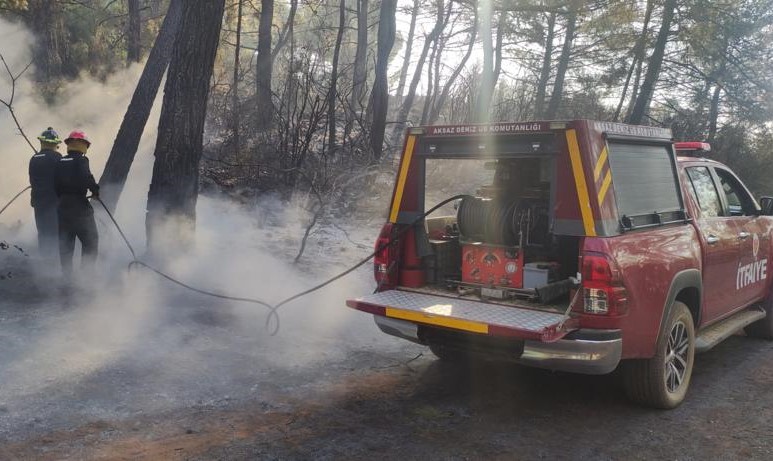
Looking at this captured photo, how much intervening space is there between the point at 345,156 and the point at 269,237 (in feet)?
18.3

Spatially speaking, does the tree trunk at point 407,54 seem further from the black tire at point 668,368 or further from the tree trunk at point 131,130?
the black tire at point 668,368

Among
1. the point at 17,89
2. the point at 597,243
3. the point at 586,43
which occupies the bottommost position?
the point at 597,243

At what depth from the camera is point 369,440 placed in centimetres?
409

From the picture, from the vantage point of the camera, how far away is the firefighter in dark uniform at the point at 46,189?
27.7ft

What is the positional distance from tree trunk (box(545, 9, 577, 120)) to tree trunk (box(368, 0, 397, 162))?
9.98 metres

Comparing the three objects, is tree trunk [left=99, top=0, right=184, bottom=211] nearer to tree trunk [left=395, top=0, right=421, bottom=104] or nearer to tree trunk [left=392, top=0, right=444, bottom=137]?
tree trunk [left=392, top=0, right=444, bottom=137]

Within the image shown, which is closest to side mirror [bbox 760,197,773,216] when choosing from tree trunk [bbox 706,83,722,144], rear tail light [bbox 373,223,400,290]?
rear tail light [bbox 373,223,400,290]

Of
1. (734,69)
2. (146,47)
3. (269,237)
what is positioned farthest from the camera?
(734,69)

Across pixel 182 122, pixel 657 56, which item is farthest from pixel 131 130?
pixel 657 56

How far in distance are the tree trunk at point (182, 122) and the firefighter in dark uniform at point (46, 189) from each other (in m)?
1.35

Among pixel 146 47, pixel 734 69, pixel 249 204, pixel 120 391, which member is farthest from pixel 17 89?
pixel 734 69

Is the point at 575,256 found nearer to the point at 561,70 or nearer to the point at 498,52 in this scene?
the point at 498,52

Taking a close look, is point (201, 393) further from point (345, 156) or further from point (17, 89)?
point (17, 89)

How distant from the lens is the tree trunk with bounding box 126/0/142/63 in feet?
57.2
